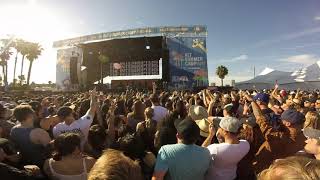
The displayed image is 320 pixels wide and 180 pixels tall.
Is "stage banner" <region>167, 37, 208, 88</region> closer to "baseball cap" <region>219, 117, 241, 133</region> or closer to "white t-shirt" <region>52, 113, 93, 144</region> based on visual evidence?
"white t-shirt" <region>52, 113, 93, 144</region>

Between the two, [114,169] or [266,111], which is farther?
[266,111]

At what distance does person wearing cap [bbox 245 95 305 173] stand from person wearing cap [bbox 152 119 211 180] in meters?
1.15

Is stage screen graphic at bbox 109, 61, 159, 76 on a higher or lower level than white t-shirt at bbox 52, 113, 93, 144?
higher

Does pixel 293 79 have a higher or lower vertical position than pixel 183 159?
higher

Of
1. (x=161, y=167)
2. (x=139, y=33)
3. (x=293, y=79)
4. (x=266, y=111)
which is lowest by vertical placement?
(x=161, y=167)

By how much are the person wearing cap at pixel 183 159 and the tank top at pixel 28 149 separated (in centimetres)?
184

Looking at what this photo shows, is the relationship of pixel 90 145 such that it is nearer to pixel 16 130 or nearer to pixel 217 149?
pixel 16 130

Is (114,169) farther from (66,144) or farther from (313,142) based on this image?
(313,142)

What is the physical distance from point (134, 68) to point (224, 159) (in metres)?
53.9

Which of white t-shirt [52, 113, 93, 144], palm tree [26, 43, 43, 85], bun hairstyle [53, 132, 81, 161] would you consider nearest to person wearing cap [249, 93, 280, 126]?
white t-shirt [52, 113, 93, 144]

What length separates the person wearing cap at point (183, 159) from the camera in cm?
370

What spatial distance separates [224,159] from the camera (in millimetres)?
4094

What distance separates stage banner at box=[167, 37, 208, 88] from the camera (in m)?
44.0

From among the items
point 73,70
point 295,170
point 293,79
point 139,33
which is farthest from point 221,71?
point 295,170
